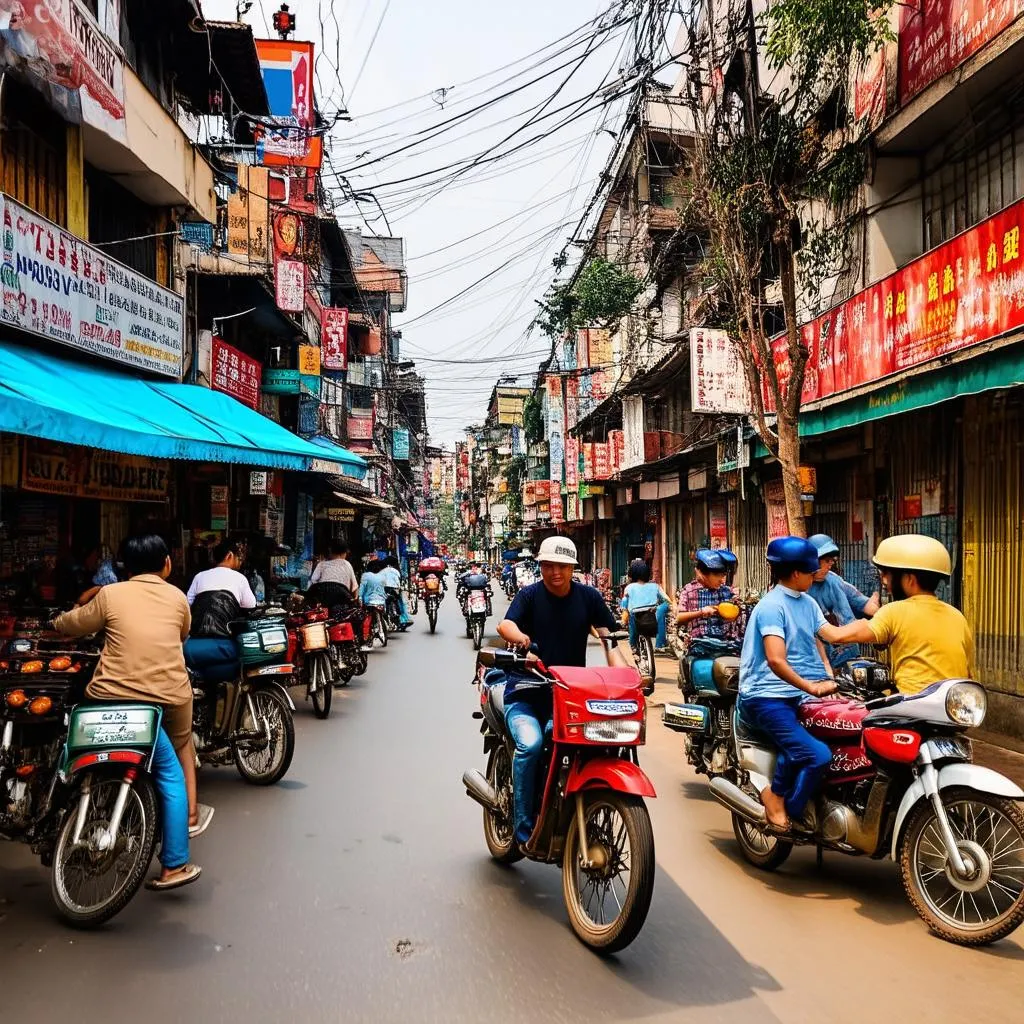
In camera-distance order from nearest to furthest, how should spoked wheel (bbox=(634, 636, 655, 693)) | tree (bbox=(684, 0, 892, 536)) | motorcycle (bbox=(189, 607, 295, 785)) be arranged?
motorcycle (bbox=(189, 607, 295, 785)) < tree (bbox=(684, 0, 892, 536)) < spoked wheel (bbox=(634, 636, 655, 693))

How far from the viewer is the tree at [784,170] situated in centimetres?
1055

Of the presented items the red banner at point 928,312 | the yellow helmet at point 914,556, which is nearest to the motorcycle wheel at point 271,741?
the yellow helmet at point 914,556

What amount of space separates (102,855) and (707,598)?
5.42m

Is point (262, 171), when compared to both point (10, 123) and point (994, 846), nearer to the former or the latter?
point (10, 123)

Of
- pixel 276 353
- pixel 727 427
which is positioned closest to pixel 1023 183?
pixel 727 427

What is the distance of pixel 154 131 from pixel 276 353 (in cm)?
1026

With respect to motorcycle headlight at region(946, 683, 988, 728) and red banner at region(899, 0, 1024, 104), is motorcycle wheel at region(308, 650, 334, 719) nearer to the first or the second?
motorcycle headlight at region(946, 683, 988, 728)

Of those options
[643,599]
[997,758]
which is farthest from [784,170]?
[997,758]

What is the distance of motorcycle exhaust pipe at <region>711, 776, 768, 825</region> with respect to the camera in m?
4.99

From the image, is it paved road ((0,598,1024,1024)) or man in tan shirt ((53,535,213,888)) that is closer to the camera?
paved road ((0,598,1024,1024))

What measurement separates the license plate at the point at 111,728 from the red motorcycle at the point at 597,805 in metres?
1.80

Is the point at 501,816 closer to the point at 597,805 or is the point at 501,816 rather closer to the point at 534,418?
the point at 597,805

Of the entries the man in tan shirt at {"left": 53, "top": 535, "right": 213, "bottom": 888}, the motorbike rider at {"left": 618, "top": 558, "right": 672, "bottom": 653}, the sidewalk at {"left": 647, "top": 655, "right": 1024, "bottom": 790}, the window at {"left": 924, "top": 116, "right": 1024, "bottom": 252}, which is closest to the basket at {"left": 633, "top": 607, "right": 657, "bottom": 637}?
the motorbike rider at {"left": 618, "top": 558, "right": 672, "bottom": 653}

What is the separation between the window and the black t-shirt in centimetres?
748
